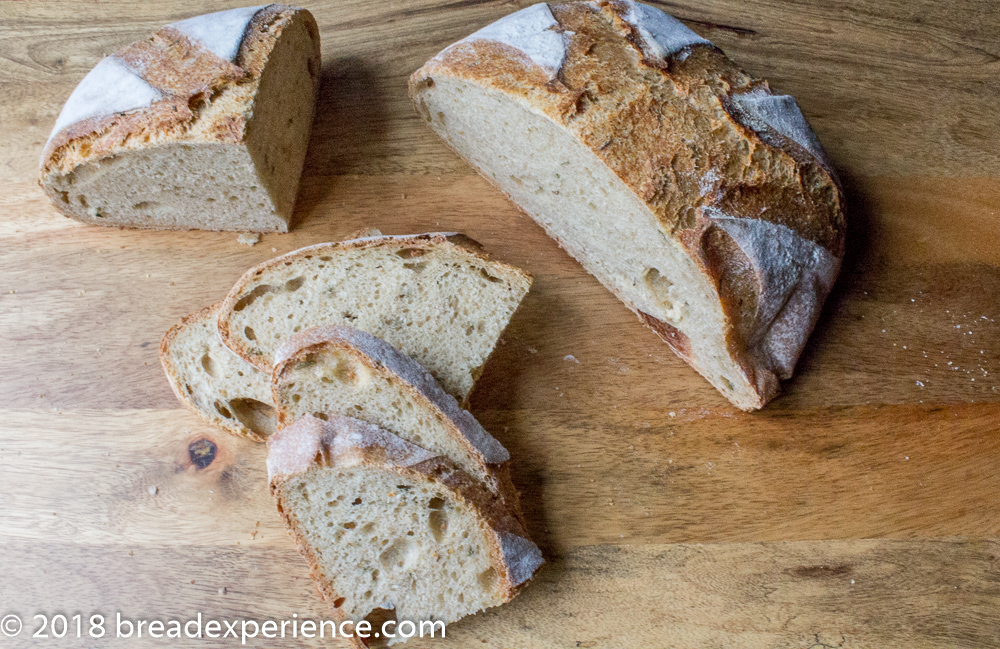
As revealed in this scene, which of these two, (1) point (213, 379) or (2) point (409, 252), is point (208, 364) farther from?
(2) point (409, 252)

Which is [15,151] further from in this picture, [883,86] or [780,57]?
[883,86]

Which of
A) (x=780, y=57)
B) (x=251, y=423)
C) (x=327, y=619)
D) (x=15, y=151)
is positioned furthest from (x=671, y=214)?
(x=15, y=151)

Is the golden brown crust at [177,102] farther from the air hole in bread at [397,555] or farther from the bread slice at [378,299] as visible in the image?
the air hole in bread at [397,555]

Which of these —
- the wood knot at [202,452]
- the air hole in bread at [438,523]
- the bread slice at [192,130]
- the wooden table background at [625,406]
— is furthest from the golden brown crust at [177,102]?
the air hole in bread at [438,523]

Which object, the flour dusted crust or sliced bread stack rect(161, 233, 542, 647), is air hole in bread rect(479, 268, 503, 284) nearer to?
sliced bread stack rect(161, 233, 542, 647)

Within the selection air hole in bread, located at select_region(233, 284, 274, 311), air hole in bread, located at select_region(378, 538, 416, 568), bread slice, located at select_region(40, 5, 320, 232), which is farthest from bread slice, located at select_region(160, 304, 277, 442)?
air hole in bread, located at select_region(378, 538, 416, 568)

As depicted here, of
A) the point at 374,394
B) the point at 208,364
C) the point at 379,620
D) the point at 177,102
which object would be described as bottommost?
the point at 379,620

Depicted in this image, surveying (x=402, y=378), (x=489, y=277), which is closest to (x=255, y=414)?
(x=402, y=378)
